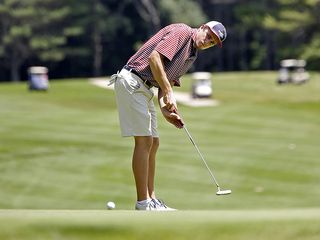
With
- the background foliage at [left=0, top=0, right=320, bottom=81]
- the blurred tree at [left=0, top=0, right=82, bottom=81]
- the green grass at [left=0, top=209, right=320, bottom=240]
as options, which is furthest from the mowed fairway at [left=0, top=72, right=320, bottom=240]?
the blurred tree at [left=0, top=0, right=82, bottom=81]

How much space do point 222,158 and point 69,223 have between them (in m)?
12.4

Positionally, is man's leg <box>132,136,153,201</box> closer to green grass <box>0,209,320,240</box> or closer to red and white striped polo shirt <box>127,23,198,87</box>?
red and white striped polo shirt <box>127,23,198,87</box>

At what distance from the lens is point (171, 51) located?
25.2 feet

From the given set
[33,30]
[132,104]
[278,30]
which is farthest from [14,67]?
[132,104]

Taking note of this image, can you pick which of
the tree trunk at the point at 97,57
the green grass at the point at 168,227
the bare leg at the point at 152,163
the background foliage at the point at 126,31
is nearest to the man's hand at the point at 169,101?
the bare leg at the point at 152,163

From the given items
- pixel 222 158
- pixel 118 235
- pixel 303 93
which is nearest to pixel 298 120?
pixel 222 158

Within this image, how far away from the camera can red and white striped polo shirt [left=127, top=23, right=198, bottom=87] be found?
768cm

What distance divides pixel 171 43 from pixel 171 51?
0.19 ft

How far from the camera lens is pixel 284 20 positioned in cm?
5400

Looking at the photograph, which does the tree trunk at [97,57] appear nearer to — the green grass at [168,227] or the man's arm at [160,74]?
the man's arm at [160,74]

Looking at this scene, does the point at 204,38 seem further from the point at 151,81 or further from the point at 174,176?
the point at 174,176

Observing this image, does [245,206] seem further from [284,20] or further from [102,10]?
[102,10]

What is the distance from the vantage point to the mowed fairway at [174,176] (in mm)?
4961

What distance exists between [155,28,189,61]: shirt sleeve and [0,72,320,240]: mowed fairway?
1.59 m
